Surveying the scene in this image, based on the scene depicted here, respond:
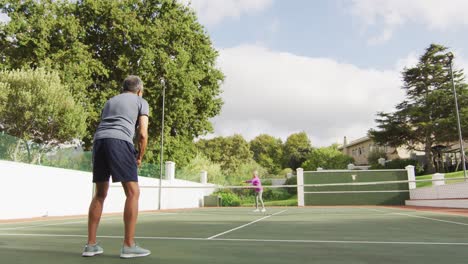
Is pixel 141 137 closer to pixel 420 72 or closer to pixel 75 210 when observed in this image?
pixel 75 210

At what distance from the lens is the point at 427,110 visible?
3462 cm

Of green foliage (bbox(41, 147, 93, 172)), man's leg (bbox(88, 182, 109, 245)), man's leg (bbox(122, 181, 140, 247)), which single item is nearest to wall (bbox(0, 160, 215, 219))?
green foliage (bbox(41, 147, 93, 172))

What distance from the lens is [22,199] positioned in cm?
1205

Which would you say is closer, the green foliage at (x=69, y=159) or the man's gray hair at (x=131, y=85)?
the man's gray hair at (x=131, y=85)

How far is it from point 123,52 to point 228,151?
1545 inches

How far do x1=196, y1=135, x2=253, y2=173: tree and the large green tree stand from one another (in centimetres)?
3225

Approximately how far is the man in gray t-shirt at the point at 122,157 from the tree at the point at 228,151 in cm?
5666

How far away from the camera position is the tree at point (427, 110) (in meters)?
33.5

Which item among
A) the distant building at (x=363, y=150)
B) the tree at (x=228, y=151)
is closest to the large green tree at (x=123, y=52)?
the distant building at (x=363, y=150)

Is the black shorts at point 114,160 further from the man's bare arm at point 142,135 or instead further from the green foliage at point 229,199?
the green foliage at point 229,199

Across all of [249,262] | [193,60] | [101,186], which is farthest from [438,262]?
[193,60]

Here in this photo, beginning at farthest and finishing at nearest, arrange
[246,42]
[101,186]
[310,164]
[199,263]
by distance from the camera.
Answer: [310,164], [246,42], [101,186], [199,263]

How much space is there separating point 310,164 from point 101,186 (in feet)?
147

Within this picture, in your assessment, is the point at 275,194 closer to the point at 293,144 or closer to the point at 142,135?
the point at 142,135
